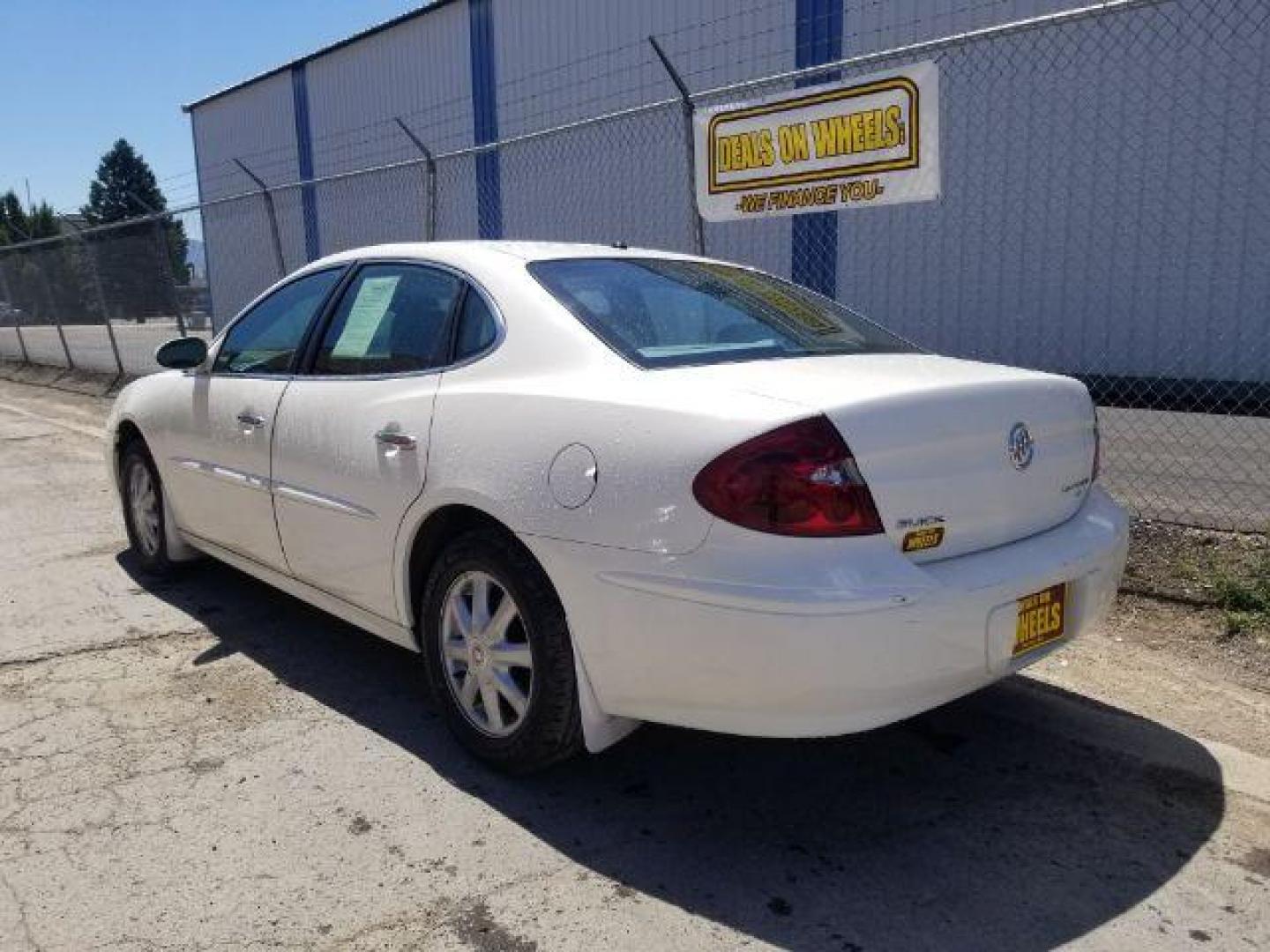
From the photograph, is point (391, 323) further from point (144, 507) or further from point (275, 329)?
point (144, 507)

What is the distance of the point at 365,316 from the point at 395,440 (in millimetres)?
714

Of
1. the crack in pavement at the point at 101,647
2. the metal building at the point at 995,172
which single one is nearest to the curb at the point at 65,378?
the metal building at the point at 995,172

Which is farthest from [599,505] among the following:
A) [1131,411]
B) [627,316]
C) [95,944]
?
[1131,411]

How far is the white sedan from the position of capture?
246 cm

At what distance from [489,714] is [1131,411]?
9.22m

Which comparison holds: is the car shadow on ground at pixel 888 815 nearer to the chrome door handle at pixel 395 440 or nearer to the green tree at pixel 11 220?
the chrome door handle at pixel 395 440

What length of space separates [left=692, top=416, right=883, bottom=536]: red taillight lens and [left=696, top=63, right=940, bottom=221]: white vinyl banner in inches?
132

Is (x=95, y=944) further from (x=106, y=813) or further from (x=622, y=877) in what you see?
(x=622, y=877)

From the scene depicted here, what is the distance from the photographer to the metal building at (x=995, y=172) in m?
10.9

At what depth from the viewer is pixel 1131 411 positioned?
1053 cm

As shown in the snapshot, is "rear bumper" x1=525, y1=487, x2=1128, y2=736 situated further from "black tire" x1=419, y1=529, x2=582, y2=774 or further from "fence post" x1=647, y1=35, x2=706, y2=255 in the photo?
"fence post" x1=647, y1=35, x2=706, y2=255

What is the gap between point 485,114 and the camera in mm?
19016

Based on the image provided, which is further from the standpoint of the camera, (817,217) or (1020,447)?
(817,217)

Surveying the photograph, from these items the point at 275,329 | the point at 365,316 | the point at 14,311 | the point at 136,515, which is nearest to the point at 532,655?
the point at 365,316
